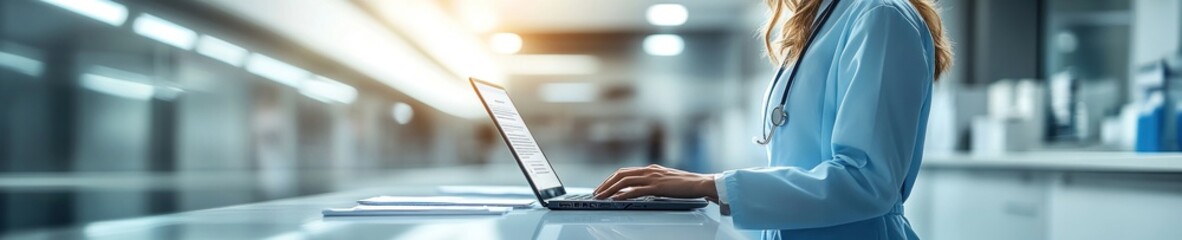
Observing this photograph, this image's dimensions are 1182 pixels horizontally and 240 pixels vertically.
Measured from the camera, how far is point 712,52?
10.4 m

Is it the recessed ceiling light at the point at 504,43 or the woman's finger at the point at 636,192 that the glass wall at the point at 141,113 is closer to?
the woman's finger at the point at 636,192

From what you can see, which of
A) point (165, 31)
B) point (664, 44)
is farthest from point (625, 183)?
point (664, 44)

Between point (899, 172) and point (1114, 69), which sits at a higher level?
point (1114, 69)

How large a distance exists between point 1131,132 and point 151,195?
3.58 metres

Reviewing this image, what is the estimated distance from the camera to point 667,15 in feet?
31.1

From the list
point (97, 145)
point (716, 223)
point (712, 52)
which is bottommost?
point (716, 223)

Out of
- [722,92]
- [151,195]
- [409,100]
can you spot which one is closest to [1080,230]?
[151,195]

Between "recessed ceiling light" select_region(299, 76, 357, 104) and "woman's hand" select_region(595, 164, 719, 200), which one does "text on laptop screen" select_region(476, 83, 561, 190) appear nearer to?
"woman's hand" select_region(595, 164, 719, 200)

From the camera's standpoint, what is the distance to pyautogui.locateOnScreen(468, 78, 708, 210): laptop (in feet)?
4.92

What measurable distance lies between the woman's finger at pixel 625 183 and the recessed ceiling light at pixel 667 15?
764 centimetres

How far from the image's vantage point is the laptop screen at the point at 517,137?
156 centimetres

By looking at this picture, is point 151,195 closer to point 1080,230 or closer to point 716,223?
point 716,223

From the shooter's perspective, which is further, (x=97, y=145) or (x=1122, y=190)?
(x=1122, y=190)

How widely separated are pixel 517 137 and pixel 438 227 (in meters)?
0.48
